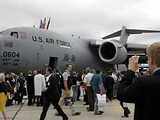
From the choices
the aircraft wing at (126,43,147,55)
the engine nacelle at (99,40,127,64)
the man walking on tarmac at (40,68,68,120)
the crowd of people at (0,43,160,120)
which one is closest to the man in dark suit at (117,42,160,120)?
the crowd of people at (0,43,160,120)

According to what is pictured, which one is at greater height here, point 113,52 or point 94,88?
point 113,52

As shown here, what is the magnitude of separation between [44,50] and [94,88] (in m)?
5.55

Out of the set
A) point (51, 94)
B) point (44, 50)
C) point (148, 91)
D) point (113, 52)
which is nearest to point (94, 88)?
point (51, 94)

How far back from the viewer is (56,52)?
1869 cm

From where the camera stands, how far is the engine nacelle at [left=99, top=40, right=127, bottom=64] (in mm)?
20688

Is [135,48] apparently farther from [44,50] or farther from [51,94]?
[51,94]

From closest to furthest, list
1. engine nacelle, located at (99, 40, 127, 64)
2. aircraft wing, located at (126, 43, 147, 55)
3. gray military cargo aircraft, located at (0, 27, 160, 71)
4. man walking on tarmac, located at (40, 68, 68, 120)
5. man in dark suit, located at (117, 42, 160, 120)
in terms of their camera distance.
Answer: man in dark suit, located at (117, 42, 160, 120) < man walking on tarmac, located at (40, 68, 68, 120) < gray military cargo aircraft, located at (0, 27, 160, 71) < engine nacelle, located at (99, 40, 127, 64) < aircraft wing, located at (126, 43, 147, 55)

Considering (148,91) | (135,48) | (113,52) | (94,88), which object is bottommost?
(94,88)

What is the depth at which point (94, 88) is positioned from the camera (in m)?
12.9

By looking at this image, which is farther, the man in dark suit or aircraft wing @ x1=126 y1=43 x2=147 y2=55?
aircraft wing @ x1=126 y1=43 x2=147 y2=55

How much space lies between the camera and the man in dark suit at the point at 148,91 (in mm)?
3012

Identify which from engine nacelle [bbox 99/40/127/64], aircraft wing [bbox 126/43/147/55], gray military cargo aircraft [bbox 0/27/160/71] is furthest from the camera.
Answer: aircraft wing [bbox 126/43/147/55]

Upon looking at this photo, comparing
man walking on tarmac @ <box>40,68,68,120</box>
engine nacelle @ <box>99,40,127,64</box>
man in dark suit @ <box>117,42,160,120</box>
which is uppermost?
engine nacelle @ <box>99,40,127,64</box>

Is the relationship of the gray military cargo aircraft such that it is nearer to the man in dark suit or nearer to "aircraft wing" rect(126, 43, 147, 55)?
"aircraft wing" rect(126, 43, 147, 55)
